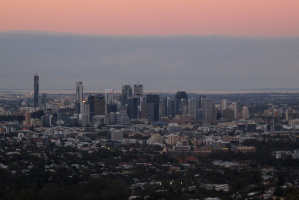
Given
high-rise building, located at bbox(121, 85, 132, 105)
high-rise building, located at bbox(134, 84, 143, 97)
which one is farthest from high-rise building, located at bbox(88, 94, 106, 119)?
high-rise building, located at bbox(134, 84, 143, 97)

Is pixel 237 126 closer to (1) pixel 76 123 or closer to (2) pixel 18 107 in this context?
(1) pixel 76 123

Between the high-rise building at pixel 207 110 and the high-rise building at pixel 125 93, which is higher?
the high-rise building at pixel 125 93

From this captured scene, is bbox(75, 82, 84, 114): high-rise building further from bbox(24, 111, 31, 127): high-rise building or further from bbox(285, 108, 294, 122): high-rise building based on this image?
bbox(285, 108, 294, 122): high-rise building

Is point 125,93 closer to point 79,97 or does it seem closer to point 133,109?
point 79,97

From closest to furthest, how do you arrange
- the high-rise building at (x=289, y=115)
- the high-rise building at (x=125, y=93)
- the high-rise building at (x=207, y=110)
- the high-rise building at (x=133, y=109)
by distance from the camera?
the high-rise building at (x=289, y=115) < the high-rise building at (x=133, y=109) < the high-rise building at (x=207, y=110) < the high-rise building at (x=125, y=93)

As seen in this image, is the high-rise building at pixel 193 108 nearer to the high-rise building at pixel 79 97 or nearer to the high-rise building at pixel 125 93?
the high-rise building at pixel 125 93

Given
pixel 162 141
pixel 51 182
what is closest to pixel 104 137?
pixel 162 141

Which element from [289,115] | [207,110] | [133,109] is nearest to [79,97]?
[133,109]

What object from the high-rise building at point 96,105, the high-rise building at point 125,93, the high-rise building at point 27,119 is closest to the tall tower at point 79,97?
the high-rise building at point 96,105
